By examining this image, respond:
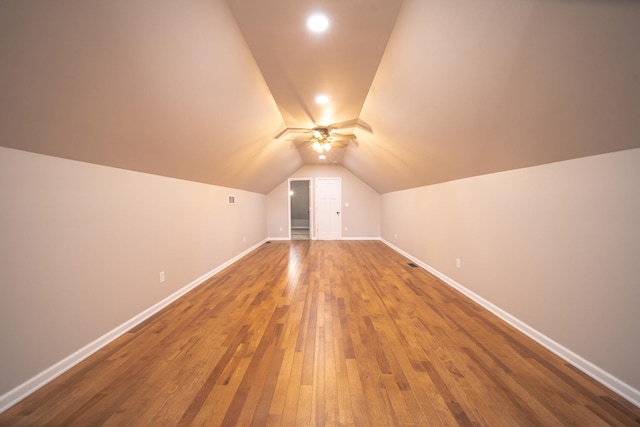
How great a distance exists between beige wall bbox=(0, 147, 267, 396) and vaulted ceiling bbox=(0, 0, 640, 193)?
21 cm

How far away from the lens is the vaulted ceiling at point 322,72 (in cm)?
123

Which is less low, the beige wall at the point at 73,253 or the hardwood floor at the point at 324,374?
the beige wall at the point at 73,253

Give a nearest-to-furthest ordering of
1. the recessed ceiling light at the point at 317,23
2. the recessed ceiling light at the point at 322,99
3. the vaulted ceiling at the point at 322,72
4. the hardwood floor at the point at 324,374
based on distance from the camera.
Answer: the vaulted ceiling at the point at 322,72
the hardwood floor at the point at 324,374
the recessed ceiling light at the point at 317,23
the recessed ceiling light at the point at 322,99

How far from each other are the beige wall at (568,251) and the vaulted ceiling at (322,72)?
0.21 m

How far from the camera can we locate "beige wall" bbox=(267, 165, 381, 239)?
827cm

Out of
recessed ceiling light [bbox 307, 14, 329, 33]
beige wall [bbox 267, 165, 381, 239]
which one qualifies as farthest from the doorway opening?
recessed ceiling light [bbox 307, 14, 329, 33]

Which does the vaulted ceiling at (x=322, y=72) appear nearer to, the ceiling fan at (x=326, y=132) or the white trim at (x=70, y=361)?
the ceiling fan at (x=326, y=132)

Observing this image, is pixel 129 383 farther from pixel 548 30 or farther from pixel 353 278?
pixel 548 30

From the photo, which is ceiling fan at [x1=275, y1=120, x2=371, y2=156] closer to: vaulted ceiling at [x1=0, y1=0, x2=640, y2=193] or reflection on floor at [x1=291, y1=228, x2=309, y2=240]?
vaulted ceiling at [x1=0, y1=0, x2=640, y2=193]

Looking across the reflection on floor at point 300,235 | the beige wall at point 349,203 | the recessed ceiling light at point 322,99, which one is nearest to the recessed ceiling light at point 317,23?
the recessed ceiling light at point 322,99

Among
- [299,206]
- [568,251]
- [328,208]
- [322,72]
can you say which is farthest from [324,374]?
[299,206]

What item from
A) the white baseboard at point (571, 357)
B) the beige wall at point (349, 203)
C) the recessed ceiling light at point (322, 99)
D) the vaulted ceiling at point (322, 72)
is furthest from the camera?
the beige wall at point (349, 203)

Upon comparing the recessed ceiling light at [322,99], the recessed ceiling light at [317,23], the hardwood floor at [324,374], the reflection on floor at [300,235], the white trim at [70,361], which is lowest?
the hardwood floor at [324,374]

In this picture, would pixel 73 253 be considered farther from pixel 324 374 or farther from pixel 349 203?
pixel 349 203
